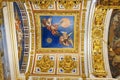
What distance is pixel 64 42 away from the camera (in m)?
14.5

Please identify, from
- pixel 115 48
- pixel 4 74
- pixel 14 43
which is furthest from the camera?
A: pixel 115 48

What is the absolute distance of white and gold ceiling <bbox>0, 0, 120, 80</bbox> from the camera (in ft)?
43.1

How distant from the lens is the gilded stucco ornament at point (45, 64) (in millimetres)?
13906

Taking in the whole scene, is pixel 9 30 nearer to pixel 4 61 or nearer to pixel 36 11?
pixel 4 61

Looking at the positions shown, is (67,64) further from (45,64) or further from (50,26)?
(50,26)

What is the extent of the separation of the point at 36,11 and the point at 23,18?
2.52 feet

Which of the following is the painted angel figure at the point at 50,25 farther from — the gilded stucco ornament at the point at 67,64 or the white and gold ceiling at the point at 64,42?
the gilded stucco ornament at the point at 67,64

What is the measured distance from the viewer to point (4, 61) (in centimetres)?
1145

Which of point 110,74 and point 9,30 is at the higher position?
point 9,30

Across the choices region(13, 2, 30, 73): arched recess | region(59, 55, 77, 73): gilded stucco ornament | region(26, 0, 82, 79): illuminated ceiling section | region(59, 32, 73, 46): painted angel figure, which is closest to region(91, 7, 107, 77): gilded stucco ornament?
region(26, 0, 82, 79): illuminated ceiling section

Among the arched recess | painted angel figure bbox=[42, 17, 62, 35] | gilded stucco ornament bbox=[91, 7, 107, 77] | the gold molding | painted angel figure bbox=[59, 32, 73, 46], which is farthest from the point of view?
painted angel figure bbox=[59, 32, 73, 46]

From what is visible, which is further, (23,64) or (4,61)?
(23,64)

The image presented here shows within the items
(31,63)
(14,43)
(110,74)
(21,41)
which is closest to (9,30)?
(14,43)

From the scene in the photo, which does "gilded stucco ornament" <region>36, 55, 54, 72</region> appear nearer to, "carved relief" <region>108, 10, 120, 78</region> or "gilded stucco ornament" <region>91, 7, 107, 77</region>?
"gilded stucco ornament" <region>91, 7, 107, 77</region>
